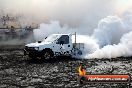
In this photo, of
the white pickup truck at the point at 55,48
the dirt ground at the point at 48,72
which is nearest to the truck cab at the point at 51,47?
the white pickup truck at the point at 55,48

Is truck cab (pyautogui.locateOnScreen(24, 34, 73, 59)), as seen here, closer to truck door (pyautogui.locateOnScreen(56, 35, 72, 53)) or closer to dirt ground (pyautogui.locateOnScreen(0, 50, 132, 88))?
truck door (pyautogui.locateOnScreen(56, 35, 72, 53))

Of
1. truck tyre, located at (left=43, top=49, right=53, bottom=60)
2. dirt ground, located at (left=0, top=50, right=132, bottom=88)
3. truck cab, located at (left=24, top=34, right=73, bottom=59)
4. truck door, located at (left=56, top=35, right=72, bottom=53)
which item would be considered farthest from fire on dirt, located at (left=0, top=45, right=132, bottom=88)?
truck door, located at (left=56, top=35, right=72, bottom=53)

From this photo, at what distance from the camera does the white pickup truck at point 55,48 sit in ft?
65.9

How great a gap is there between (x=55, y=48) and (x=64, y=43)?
2.42 feet

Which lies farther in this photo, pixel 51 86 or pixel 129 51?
pixel 129 51

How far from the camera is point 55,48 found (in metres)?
20.6

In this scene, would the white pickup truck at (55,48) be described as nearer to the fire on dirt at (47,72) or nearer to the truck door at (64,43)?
the truck door at (64,43)

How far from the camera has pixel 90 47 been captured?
22.5 meters

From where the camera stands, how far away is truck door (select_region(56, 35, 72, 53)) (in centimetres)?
2075

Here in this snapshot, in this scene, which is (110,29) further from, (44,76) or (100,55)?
(44,76)

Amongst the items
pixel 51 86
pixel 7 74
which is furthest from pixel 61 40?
pixel 51 86

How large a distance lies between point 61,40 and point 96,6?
1649cm

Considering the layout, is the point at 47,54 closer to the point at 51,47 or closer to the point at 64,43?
the point at 51,47

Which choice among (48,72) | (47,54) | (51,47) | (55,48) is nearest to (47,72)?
(48,72)
